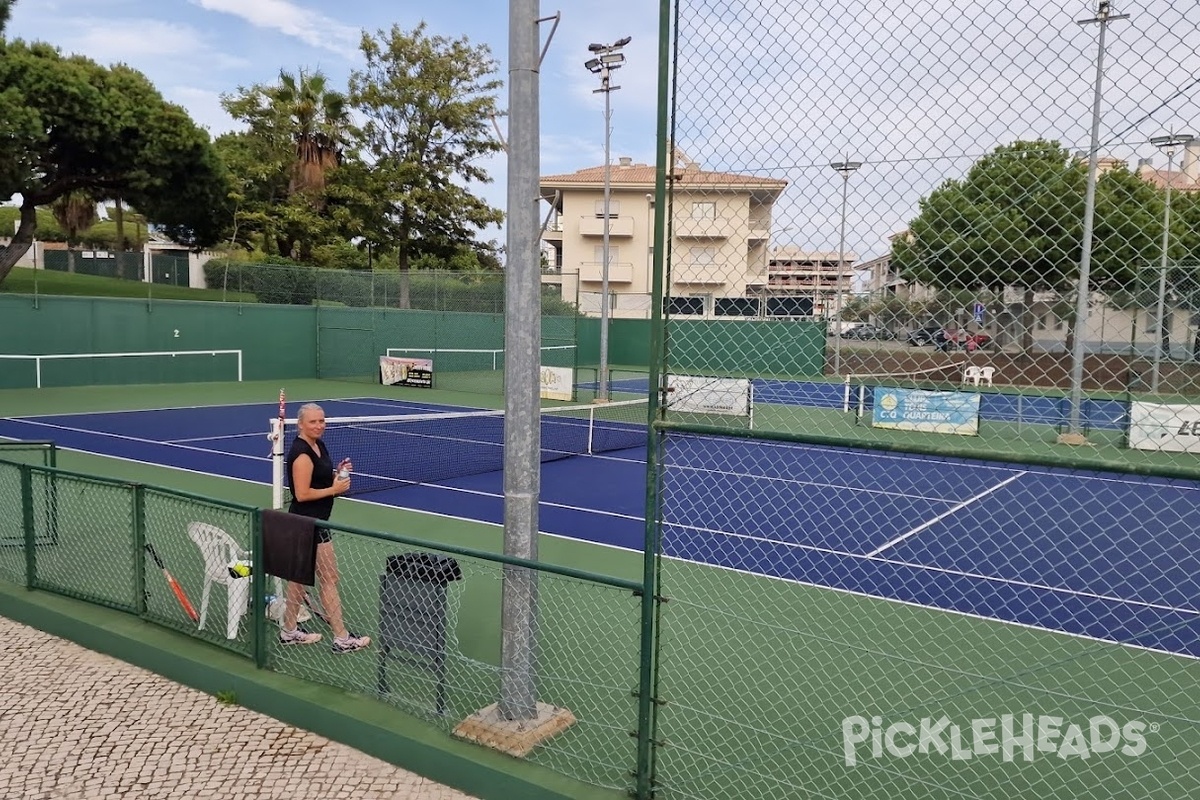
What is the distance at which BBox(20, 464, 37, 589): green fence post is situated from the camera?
21.6 feet

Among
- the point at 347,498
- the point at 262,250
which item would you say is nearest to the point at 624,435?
the point at 347,498

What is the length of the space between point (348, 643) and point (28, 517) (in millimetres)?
2780

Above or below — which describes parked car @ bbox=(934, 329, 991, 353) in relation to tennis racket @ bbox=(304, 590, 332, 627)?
above

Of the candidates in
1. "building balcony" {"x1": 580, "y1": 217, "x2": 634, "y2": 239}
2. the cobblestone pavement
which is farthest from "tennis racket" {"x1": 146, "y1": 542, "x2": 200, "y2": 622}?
"building balcony" {"x1": 580, "y1": 217, "x2": 634, "y2": 239}

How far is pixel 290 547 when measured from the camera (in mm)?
5227

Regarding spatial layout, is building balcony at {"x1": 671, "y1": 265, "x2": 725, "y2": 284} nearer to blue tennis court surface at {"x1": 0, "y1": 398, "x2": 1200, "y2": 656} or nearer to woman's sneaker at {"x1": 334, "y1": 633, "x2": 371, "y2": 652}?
blue tennis court surface at {"x1": 0, "y1": 398, "x2": 1200, "y2": 656}

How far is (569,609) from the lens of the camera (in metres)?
6.95

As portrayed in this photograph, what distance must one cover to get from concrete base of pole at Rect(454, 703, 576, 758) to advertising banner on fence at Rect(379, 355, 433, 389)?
22723 millimetres

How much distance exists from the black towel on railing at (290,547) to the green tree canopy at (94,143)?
2754 cm

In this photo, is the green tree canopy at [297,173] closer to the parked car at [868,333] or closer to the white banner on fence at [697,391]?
the white banner on fence at [697,391]

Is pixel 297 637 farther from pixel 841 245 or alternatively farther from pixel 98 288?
pixel 98 288

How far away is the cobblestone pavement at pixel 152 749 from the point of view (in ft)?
14.5

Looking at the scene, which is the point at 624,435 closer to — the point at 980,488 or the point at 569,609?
the point at 980,488

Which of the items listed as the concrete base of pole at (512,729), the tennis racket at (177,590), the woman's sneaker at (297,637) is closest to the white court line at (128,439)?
the tennis racket at (177,590)
